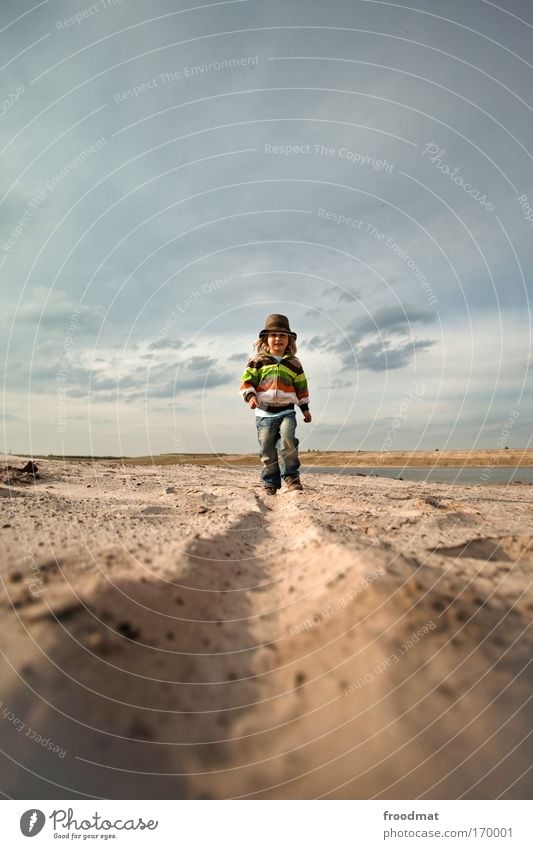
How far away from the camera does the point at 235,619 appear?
5.08 ft

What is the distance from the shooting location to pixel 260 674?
4.24 feet

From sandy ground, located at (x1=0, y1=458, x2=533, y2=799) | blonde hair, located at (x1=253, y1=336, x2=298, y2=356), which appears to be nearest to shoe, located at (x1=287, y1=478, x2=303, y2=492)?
blonde hair, located at (x1=253, y1=336, x2=298, y2=356)

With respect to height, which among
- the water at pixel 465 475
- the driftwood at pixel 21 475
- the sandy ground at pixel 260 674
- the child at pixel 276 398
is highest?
the child at pixel 276 398

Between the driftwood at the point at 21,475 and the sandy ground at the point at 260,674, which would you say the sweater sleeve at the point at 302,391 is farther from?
the sandy ground at the point at 260,674

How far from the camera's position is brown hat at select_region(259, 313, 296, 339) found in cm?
691

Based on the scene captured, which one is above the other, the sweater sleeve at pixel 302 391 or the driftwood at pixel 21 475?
the sweater sleeve at pixel 302 391

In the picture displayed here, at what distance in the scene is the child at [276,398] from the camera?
633 centimetres

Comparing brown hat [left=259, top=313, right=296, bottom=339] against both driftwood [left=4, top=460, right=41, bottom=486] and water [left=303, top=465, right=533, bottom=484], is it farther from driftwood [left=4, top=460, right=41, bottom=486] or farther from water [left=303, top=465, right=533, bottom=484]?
water [left=303, top=465, right=533, bottom=484]

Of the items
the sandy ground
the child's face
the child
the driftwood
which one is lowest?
the sandy ground

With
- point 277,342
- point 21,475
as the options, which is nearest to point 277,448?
point 277,342

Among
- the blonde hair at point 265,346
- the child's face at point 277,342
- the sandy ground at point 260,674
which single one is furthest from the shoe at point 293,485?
the sandy ground at point 260,674

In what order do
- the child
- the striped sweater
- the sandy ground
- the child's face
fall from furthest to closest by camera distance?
the child's face
the striped sweater
the child
the sandy ground

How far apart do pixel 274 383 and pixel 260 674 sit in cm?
556

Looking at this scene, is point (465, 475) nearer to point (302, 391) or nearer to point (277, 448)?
point (302, 391)
